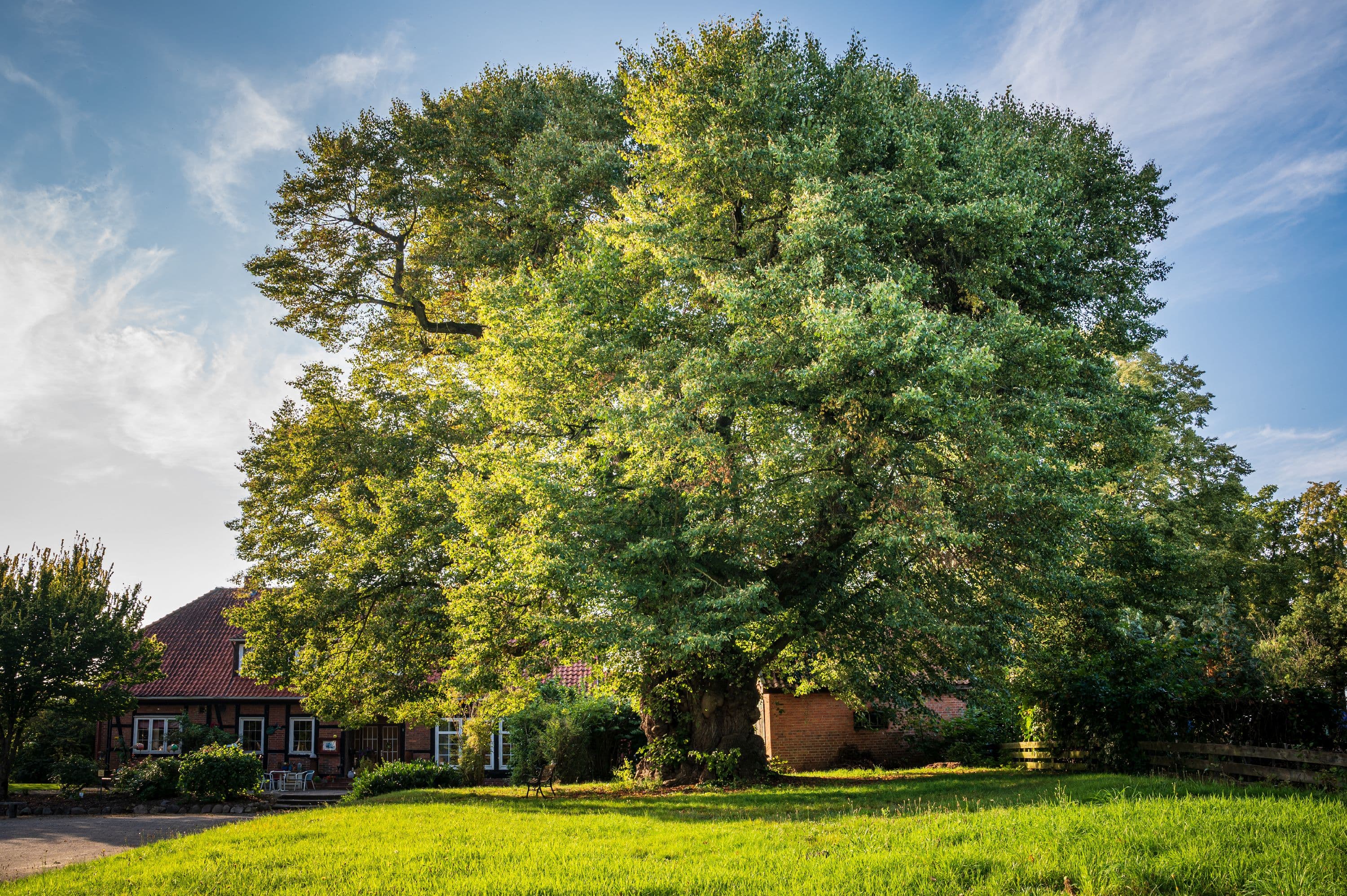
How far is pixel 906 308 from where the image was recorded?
11.7 meters

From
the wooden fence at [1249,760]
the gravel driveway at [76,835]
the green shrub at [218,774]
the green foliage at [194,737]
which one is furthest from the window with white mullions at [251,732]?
the wooden fence at [1249,760]

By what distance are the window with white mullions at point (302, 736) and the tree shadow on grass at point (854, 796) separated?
13.6 meters

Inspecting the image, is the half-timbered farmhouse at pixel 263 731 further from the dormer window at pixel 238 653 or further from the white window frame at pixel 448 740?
the dormer window at pixel 238 653

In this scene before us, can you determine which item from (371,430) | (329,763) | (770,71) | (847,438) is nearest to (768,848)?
(847,438)

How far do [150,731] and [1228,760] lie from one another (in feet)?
102

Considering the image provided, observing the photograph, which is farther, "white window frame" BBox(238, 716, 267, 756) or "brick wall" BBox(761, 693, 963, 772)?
"white window frame" BBox(238, 716, 267, 756)

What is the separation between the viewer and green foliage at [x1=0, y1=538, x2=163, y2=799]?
67.0 feet

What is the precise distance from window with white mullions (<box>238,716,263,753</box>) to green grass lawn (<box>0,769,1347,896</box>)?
19.4 metres

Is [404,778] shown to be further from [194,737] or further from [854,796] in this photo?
[854,796]

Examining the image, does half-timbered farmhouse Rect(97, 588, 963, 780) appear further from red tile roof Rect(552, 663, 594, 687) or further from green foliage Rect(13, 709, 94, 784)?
green foliage Rect(13, 709, 94, 784)

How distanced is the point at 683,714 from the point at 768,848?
10316 millimetres

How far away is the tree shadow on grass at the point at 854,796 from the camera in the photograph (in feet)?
31.8

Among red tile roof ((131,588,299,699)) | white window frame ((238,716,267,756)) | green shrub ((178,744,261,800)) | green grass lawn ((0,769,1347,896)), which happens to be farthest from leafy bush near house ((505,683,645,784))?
white window frame ((238,716,267,756))

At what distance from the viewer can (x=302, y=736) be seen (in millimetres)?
28688
